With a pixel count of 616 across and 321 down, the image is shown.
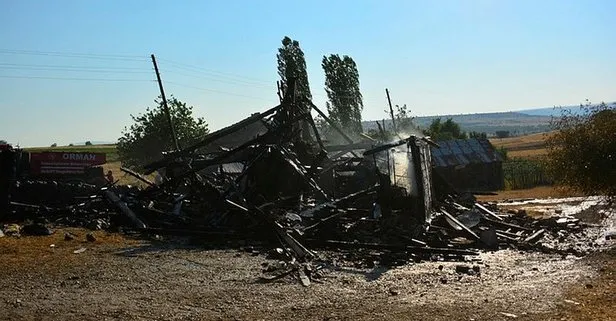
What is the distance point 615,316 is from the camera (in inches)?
328

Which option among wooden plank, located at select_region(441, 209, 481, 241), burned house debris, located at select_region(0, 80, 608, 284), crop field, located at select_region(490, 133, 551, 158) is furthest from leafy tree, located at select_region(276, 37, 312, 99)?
wooden plank, located at select_region(441, 209, 481, 241)

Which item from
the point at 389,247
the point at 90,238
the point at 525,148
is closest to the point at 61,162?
the point at 90,238

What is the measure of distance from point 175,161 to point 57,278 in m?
11.3

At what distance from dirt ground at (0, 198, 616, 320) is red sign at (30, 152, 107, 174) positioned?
13.8 m

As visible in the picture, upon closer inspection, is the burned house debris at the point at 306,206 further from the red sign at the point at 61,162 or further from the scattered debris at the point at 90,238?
the red sign at the point at 61,162

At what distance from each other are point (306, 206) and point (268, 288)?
7588mm

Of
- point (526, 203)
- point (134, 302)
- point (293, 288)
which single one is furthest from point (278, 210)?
point (526, 203)

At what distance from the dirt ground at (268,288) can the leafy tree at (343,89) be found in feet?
140

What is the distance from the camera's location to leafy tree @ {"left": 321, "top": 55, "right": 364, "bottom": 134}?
56.5m

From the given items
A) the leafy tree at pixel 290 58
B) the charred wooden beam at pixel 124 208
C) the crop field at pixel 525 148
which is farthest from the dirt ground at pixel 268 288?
the crop field at pixel 525 148

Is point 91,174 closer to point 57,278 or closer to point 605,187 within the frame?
point 57,278

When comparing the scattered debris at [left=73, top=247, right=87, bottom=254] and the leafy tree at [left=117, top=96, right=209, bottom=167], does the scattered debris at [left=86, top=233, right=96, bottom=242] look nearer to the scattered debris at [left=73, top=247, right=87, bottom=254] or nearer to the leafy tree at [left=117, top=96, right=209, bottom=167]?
the scattered debris at [left=73, top=247, right=87, bottom=254]

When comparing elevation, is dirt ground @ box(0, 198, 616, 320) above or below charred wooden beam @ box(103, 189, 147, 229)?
below

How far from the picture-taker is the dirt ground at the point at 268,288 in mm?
8711
